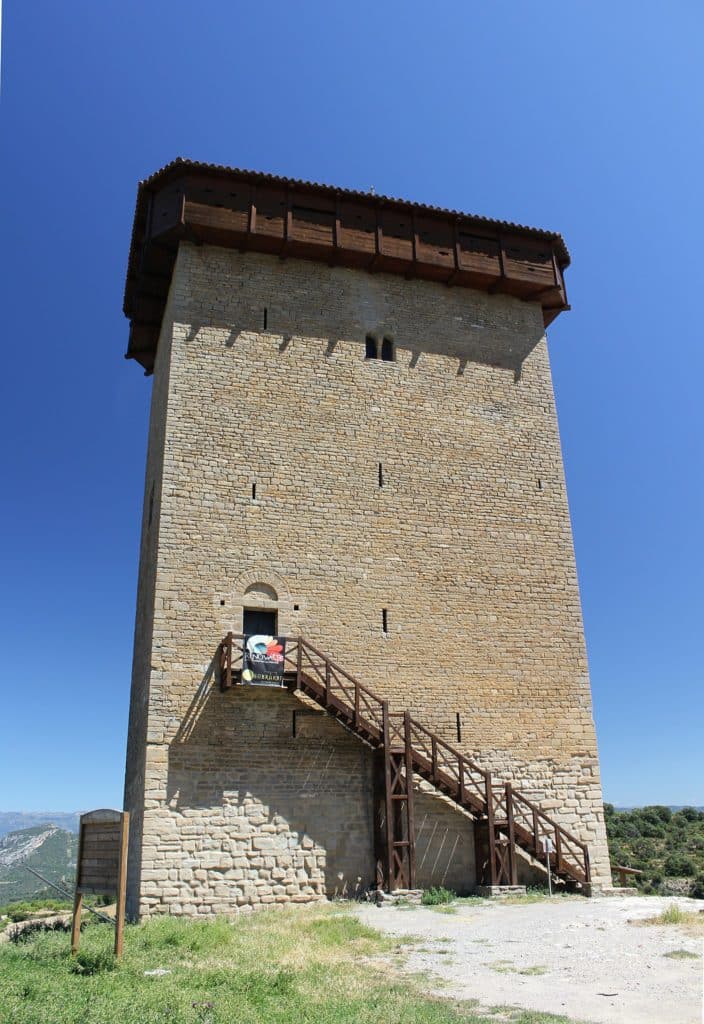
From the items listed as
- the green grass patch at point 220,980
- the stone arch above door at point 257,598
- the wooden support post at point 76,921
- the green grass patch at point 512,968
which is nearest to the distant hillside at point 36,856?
the stone arch above door at point 257,598

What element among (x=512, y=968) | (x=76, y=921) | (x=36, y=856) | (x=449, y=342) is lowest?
(x=36, y=856)

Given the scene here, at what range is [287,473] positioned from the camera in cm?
1486

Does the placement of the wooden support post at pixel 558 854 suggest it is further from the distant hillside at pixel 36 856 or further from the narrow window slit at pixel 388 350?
the distant hillside at pixel 36 856

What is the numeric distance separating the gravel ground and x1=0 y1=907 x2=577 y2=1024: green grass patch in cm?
48

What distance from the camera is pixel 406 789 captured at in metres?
12.7

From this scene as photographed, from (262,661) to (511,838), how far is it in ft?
16.3

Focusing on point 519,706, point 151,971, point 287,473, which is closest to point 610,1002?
point 151,971

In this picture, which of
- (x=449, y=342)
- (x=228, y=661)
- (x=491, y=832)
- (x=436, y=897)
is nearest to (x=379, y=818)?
(x=436, y=897)

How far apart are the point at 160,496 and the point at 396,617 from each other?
480 cm

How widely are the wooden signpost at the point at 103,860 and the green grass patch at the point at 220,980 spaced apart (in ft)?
1.21

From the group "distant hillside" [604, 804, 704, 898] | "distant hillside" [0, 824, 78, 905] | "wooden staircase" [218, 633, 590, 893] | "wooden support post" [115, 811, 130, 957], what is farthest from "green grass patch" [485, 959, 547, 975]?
"distant hillside" [0, 824, 78, 905]

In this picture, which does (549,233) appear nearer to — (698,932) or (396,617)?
(396,617)

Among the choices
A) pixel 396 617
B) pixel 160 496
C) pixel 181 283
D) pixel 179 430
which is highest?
pixel 181 283

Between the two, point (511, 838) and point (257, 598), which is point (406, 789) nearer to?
point (511, 838)
